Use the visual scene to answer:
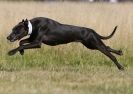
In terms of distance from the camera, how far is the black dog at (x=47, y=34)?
9110 mm

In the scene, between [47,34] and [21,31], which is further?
[47,34]

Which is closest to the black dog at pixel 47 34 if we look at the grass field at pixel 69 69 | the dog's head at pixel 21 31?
the dog's head at pixel 21 31

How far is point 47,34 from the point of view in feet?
30.8

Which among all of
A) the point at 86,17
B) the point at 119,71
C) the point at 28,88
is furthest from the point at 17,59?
the point at 86,17

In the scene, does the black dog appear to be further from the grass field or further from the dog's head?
the grass field

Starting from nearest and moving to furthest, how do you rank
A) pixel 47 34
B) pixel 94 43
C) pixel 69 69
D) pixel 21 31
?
pixel 21 31 → pixel 47 34 → pixel 94 43 → pixel 69 69

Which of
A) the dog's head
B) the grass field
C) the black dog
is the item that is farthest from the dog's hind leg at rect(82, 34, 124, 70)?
the dog's head

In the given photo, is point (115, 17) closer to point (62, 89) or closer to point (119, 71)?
point (119, 71)

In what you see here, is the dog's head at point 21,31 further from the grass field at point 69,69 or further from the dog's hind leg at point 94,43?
the dog's hind leg at point 94,43

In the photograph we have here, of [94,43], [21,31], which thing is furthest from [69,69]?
[21,31]

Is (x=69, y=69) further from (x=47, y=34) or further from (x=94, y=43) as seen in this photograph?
(x=47, y=34)

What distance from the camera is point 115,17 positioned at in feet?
54.1

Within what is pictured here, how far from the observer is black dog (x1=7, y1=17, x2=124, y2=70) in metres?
9.11

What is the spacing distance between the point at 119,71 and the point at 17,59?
2.46 metres
